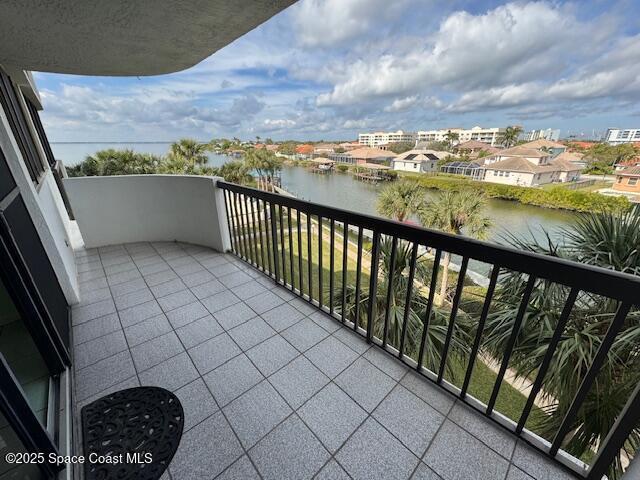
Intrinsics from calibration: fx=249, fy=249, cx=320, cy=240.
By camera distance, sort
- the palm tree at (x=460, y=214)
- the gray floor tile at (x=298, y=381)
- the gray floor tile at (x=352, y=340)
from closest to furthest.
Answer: the gray floor tile at (x=298, y=381)
the gray floor tile at (x=352, y=340)
the palm tree at (x=460, y=214)

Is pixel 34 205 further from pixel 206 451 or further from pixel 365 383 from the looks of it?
pixel 365 383

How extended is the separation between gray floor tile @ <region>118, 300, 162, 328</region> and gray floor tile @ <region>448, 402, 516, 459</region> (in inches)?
103

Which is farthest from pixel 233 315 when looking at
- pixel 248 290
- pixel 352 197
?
pixel 352 197

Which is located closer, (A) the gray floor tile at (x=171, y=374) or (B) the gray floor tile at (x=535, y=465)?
(B) the gray floor tile at (x=535, y=465)

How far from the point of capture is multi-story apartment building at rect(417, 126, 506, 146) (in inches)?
2477

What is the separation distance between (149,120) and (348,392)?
1891 centimetres

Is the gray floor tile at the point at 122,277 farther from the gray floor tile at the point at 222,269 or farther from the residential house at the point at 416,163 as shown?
the residential house at the point at 416,163

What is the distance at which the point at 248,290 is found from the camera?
2811 mm

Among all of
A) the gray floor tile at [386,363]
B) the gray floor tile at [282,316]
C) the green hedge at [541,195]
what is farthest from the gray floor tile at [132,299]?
the green hedge at [541,195]

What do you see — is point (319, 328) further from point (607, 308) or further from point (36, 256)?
point (36, 256)

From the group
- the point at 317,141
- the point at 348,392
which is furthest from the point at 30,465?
the point at 317,141

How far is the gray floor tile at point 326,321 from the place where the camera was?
2219 millimetres

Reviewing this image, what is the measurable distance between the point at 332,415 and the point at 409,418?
0.46 metres

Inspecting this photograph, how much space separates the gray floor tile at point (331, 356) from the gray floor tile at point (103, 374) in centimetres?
133
